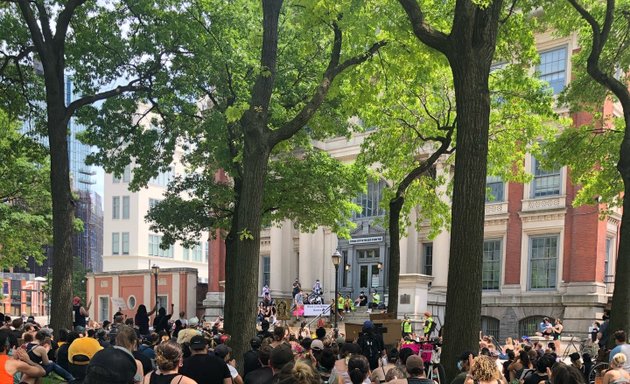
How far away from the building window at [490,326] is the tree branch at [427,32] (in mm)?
24760

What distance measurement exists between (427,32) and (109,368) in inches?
315

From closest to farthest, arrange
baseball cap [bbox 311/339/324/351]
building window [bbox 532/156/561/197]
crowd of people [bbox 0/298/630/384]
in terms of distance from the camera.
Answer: crowd of people [bbox 0/298/630/384]
baseball cap [bbox 311/339/324/351]
building window [bbox 532/156/561/197]

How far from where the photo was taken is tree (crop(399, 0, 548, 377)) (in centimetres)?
903

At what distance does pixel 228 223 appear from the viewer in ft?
76.4

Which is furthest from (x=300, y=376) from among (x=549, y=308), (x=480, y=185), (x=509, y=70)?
(x=549, y=308)

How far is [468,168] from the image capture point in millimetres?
9250

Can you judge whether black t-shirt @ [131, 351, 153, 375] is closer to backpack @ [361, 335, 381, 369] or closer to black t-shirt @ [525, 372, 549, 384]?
backpack @ [361, 335, 381, 369]

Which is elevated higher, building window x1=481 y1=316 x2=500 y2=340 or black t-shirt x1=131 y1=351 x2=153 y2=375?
black t-shirt x1=131 y1=351 x2=153 y2=375

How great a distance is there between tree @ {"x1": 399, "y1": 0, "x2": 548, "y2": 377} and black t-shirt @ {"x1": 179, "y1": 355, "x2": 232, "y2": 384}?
4203 mm

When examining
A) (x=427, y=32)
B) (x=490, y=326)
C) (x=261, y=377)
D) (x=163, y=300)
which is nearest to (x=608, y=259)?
(x=490, y=326)

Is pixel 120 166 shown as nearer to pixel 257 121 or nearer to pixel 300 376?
pixel 257 121

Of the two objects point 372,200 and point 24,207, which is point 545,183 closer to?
point 372,200

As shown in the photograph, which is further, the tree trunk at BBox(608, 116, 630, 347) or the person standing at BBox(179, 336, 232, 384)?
the tree trunk at BBox(608, 116, 630, 347)


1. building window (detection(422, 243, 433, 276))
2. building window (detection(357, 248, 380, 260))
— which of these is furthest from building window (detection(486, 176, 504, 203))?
building window (detection(357, 248, 380, 260))
